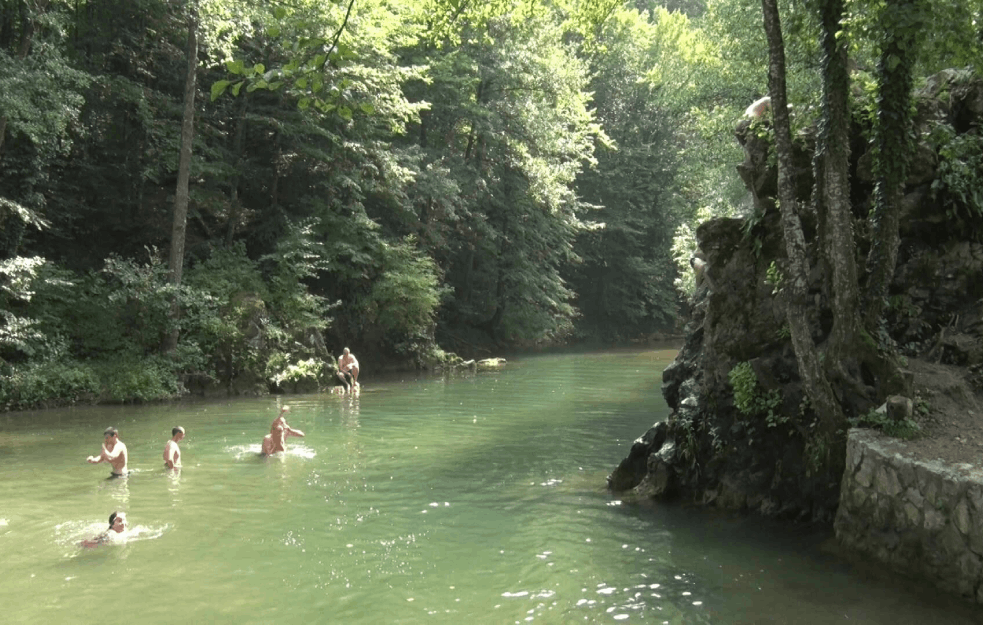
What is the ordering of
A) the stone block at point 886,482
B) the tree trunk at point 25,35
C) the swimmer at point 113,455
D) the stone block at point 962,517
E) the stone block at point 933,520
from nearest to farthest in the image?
the stone block at point 962,517
the stone block at point 933,520
the stone block at point 886,482
the swimmer at point 113,455
the tree trunk at point 25,35

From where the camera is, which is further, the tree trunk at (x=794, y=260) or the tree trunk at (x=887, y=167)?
the tree trunk at (x=887, y=167)

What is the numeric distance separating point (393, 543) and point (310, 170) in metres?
21.0

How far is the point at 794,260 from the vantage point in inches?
350

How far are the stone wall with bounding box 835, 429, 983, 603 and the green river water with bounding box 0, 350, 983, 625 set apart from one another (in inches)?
10.2

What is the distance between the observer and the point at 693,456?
11.0 m

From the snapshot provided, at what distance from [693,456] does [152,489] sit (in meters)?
8.01

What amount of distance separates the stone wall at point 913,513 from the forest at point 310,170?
2739 millimetres

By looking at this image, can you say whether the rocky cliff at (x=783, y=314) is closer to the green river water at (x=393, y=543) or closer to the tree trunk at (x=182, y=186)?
the green river water at (x=393, y=543)

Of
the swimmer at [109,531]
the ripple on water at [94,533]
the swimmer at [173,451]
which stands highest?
the swimmer at [173,451]

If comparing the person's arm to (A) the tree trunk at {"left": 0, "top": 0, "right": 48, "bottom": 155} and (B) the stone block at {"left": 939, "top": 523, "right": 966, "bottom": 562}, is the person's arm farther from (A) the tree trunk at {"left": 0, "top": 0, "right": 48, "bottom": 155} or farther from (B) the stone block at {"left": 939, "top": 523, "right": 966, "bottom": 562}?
(B) the stone block at {"left": 939, "top": 523, "right": 966, "bottom": 562}

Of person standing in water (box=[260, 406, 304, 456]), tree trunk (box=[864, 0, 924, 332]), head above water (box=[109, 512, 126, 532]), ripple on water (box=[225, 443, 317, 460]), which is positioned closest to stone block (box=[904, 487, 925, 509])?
tree trunk (box=[864, 0, 924, 332])

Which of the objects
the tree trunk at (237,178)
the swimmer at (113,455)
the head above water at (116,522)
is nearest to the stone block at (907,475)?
the head above water at (116,522)

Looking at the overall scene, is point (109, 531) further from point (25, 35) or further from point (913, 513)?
point (25, 35)

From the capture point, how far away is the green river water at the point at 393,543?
24.1ft
